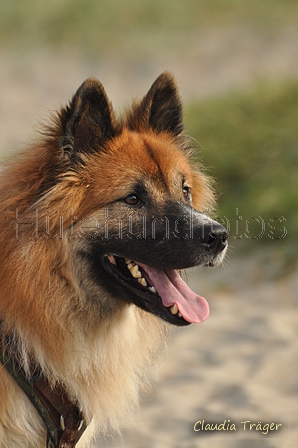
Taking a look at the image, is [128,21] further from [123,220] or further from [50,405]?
[50,405]

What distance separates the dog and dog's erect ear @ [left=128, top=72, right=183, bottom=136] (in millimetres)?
329

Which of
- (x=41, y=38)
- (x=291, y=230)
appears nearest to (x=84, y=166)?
(x=291, y=230)

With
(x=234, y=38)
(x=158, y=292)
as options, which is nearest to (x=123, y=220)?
(x=158, y=292)

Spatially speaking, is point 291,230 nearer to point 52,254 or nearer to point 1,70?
point 52,254

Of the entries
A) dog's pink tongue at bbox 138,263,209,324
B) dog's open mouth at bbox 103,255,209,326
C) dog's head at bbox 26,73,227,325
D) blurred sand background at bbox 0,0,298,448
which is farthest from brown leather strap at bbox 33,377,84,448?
blurred sand background at bbox 0,0,298,448

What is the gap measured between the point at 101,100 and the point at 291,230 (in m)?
4.66

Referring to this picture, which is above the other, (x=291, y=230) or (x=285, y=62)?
(x=285, y=62)

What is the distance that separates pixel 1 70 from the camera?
50.8ft

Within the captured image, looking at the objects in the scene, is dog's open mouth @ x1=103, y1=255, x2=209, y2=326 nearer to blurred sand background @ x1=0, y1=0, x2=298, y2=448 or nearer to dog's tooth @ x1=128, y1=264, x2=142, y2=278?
dog's tooth @ x1=128, y1=264, x2=142, y2=278

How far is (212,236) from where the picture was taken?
3.08m

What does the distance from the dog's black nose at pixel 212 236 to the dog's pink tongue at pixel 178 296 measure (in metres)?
0.32

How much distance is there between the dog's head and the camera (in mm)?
3088

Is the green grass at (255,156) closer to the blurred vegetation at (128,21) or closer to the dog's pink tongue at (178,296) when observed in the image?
the dog's pink tongue at (178,296)

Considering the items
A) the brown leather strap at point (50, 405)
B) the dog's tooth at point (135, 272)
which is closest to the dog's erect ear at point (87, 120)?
the dog's tooth at point (135, 272)
